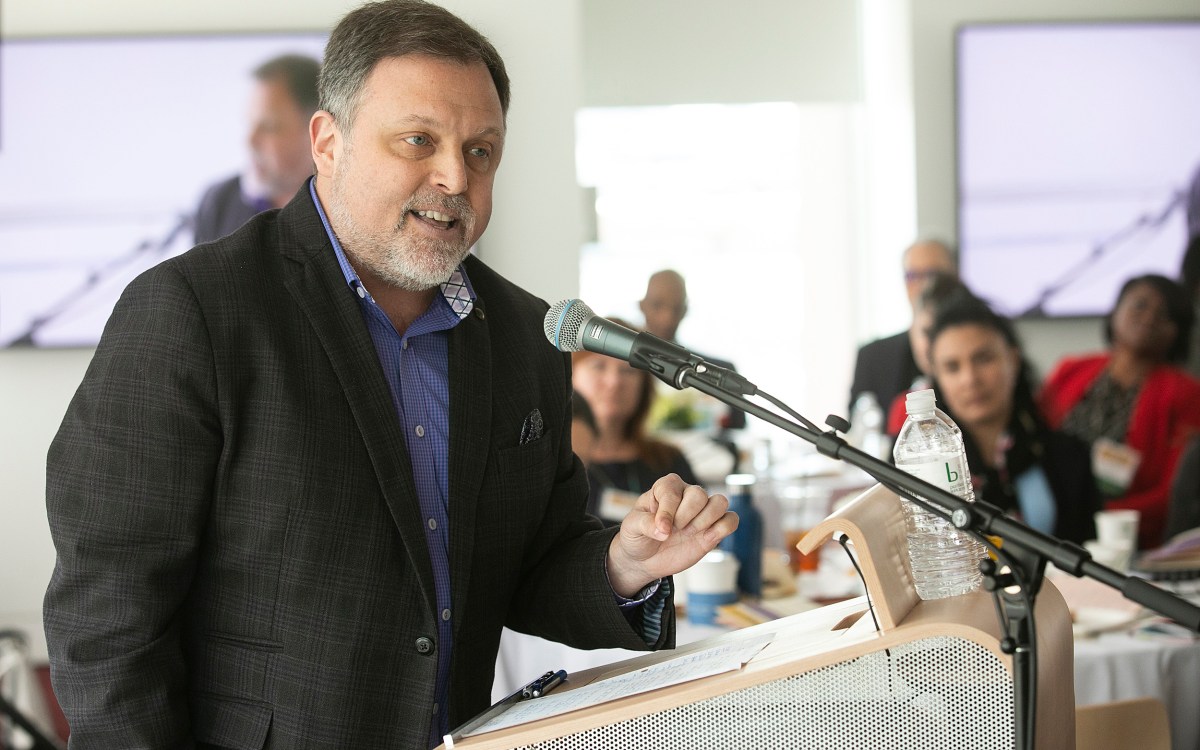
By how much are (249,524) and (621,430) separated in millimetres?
2555

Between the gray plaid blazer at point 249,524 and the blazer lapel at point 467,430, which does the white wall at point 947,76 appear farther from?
the gray plaid blazer at point 249,524

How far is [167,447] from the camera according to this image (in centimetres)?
126

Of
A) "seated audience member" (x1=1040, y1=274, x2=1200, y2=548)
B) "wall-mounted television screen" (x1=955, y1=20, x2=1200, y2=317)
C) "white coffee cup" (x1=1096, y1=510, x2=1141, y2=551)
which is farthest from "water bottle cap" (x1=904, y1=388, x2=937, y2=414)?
"wall-mounted television screen" (x1=955, y1=20, x2=1200, y2=317)

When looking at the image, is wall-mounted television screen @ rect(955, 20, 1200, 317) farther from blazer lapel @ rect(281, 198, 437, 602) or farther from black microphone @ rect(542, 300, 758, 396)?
black microphone @ rect(542, 300, 758, 396)

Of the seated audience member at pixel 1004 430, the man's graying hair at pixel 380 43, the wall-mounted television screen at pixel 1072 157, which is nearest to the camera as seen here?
the man's graying hair at pixel 380 43

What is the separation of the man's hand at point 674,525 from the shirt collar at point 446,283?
0.38m

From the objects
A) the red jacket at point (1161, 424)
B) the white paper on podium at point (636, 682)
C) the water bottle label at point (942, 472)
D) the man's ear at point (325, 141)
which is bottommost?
the red jacket at point (1161, 424)

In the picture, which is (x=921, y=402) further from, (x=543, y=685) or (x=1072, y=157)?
(x=1072, y=157)

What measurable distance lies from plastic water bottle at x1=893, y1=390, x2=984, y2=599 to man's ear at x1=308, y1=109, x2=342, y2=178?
2.55 feet

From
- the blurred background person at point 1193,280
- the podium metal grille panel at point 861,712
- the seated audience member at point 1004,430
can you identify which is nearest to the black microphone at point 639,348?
the podium metal grille panel at point 861,712

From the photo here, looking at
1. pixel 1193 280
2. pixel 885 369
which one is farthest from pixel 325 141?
pixel 1193 280

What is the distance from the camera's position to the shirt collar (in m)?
1.46

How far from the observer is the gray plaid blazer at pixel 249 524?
1.25 meters

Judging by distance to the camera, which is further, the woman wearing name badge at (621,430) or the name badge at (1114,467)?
the name badge at (1114,467)
